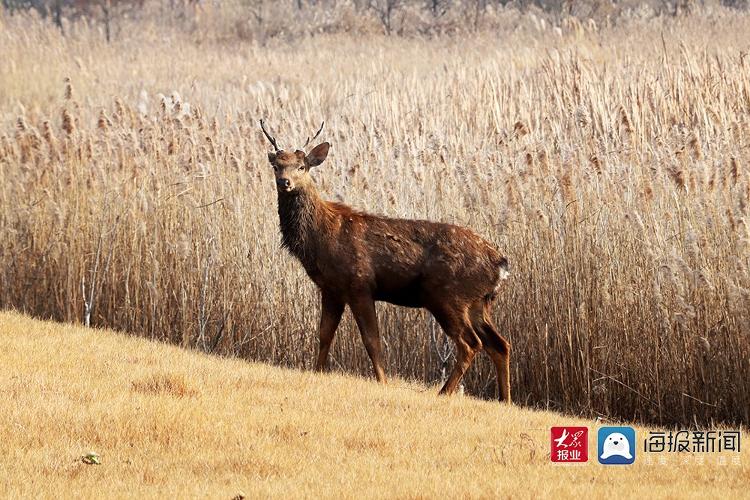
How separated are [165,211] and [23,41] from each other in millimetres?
19254

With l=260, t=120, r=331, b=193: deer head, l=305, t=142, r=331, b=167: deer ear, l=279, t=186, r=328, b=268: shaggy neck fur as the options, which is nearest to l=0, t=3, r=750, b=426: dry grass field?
l=279, t=186, r=328, b=268: shaggy neck fur

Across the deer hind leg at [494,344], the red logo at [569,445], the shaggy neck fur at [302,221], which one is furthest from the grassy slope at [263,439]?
the shaggy neck fur at [302,221]

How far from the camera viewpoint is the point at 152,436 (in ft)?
19.9

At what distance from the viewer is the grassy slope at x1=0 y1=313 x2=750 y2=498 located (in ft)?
17.6

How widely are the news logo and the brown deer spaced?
143 centimetres

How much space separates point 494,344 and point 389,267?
35.7 inches

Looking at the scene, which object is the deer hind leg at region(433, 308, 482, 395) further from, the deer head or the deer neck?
the deer head

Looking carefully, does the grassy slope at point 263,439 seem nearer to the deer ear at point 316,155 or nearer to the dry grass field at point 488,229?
the dry grass field at point 488,229

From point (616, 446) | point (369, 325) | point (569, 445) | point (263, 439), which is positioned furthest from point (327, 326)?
point (616, 446)

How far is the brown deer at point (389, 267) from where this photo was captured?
309 inches

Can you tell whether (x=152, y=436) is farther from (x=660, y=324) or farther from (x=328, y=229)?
(x=660, y=324)

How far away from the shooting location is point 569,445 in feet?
20.5

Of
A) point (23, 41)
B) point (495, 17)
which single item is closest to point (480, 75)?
point (23, 41)

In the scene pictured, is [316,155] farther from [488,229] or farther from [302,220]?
[488,229]
